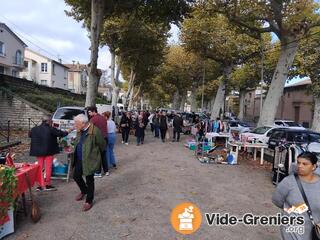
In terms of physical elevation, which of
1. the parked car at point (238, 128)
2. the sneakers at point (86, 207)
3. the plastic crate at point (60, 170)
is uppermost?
the parked car at point (238, 128)

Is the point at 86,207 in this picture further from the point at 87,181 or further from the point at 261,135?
the point at 261,135

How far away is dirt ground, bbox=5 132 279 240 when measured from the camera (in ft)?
19.3

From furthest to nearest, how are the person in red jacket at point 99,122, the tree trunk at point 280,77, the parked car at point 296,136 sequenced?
the tree trunk at point 280,77, the parked car at point 296,136, the person in red jacket at point 99,122

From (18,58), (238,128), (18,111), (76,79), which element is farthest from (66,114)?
(76,79)

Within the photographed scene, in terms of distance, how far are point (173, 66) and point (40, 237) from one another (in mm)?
45344

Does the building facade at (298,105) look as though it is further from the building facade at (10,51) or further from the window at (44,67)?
the window at (44,67)

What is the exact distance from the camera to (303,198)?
397 centimetres

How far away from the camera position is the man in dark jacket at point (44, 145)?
8008mm

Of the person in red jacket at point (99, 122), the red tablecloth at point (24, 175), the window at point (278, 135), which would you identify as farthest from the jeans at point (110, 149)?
the window at point (278, 135)

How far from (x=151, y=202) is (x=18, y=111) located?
60.0 ft

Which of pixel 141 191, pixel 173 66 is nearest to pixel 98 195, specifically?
pixel 141 191

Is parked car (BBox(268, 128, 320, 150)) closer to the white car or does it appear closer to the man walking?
the white car

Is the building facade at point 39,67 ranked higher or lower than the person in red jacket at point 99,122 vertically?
higher

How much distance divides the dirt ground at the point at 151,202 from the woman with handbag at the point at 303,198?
1969mm
